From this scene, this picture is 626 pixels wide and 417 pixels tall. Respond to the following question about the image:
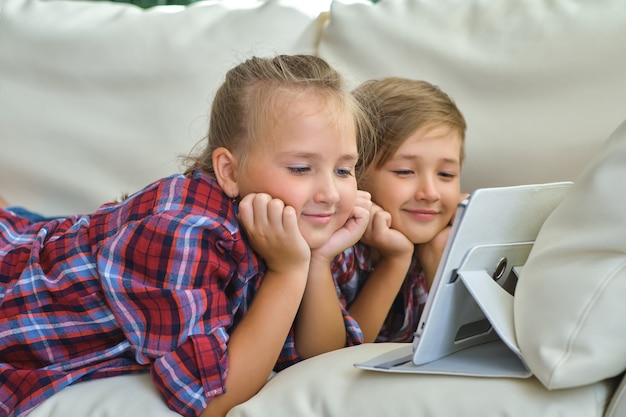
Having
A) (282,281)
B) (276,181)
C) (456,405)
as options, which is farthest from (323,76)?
(456,405)

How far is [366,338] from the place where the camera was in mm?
1392

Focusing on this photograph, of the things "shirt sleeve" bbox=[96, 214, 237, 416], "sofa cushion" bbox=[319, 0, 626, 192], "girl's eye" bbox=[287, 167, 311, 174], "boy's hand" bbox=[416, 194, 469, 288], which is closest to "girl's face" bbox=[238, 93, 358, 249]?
"girl's eye" bbox=[287, 167, 311, 174]

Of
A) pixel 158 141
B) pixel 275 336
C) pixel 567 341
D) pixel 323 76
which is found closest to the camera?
pixel 567 341

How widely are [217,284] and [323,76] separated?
1.26 feet

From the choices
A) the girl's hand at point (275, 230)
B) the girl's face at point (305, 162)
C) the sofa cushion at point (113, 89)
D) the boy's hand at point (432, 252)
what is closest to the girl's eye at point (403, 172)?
the boy's hand at point (432, 252)

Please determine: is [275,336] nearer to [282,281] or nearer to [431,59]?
[282,281]

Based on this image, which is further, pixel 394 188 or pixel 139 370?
pixel 394 188

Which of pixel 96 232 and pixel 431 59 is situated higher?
pixel 431 59

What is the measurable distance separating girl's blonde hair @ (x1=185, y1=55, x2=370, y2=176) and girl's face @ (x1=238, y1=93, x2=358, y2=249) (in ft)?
0.06

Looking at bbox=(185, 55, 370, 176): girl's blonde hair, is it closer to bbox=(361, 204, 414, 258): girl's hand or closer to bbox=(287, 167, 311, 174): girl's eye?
bbox=(287, 167, 311, 174): girl's eye

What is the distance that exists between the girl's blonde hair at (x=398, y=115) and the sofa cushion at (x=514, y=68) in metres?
0.10

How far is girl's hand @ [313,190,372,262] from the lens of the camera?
4.12 feet

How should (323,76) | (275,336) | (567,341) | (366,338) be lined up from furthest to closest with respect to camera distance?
(366,338) → (323,76) → (275,336) → (567,341)

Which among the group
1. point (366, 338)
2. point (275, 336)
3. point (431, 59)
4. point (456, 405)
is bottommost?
point (366, 338)
